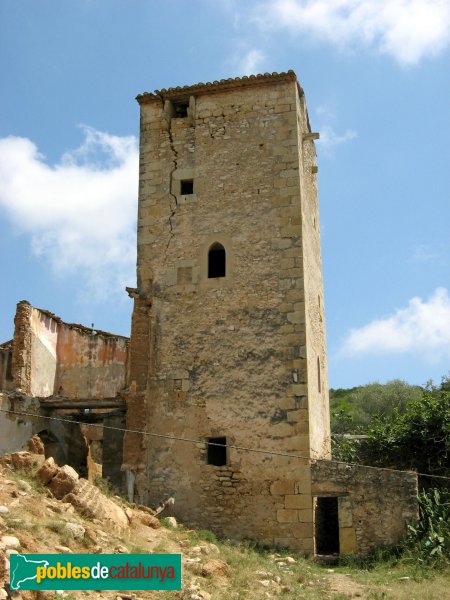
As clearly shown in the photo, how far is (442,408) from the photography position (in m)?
17.4

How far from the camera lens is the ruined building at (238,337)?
46.9ft

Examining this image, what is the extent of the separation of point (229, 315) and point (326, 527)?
4.97m

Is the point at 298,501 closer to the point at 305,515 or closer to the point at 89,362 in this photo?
the point at 305,515

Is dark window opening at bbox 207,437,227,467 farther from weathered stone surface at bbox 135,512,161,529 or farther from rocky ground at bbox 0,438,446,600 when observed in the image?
weathered stone surface at bbox 135,512,161,529

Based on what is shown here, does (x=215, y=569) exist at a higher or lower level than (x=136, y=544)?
lower

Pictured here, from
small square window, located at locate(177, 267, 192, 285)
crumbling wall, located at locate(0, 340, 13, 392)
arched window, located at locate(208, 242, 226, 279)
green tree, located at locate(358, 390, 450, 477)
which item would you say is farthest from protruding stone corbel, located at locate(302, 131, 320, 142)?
crumbling wall, located at locate(0, 340, 13, 392)

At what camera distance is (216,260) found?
16.3 m

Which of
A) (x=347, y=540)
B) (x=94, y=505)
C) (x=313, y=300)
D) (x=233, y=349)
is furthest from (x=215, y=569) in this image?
(x=313, y=300)

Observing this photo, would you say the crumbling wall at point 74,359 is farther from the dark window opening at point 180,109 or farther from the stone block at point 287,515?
the stone block at point 287,515

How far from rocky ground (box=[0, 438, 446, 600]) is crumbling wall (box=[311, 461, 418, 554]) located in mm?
980

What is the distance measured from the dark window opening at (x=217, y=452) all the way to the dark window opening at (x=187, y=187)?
5.55 meters

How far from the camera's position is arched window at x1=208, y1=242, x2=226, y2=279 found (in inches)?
639

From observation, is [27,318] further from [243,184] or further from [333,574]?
[333,574]

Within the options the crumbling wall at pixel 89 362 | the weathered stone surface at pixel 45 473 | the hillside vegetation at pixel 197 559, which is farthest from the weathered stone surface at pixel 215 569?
the crumbling wall at pixel 89 362
